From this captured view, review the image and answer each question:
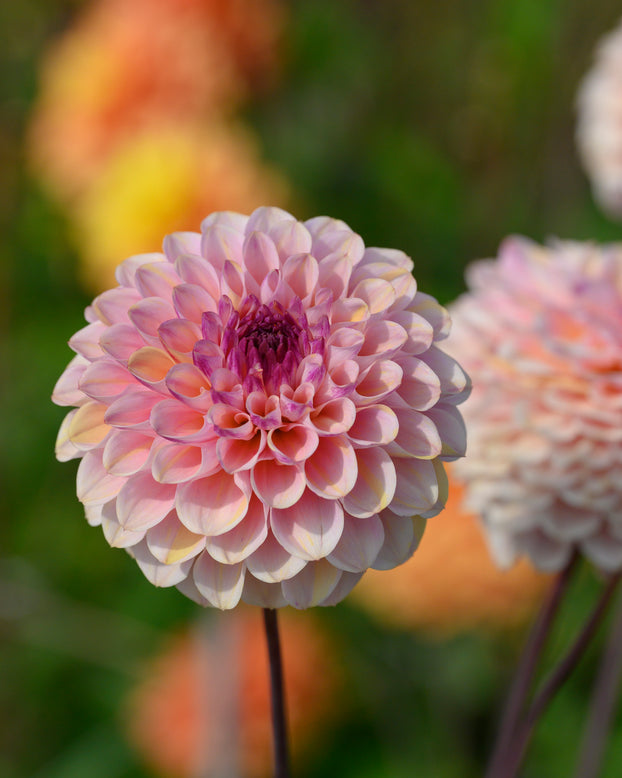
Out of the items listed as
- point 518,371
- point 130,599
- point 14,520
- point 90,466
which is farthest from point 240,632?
point 90,466

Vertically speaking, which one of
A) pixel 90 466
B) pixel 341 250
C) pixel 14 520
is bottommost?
pixel 90 466

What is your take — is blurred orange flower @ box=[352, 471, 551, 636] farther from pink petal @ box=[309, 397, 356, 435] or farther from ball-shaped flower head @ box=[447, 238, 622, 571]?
pink petal @ box=[309, 397, 356, 435]

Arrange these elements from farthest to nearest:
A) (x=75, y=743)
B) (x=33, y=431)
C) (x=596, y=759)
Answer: (x=33, y=431) → (x=75, y=743) → (x=596, y=759)

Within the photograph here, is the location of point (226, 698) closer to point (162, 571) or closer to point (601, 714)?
point (601, 714)

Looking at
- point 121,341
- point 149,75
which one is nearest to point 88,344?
point 121,341

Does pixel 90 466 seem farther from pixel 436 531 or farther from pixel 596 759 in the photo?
pixel 436 531

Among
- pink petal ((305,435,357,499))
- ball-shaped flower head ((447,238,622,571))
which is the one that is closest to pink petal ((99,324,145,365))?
pink petal ((305,435,357,499))

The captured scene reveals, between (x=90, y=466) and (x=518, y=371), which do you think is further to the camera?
(x=518, y=371)
